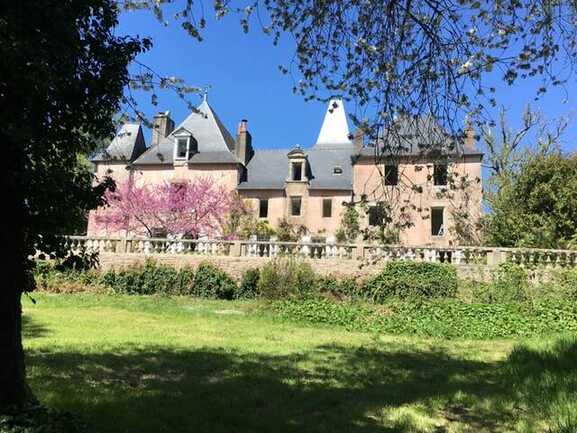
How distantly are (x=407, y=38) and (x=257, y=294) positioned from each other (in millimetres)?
12586

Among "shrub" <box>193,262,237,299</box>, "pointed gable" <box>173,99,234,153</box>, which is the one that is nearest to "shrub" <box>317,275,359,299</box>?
"shrub" <box>193,262,237,299</box>

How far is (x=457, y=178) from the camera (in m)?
5.62

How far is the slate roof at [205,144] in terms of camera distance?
3263 centimetres

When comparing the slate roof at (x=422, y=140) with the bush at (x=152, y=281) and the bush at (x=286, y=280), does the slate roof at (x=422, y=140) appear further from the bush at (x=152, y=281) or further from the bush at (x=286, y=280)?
the bush at (x=152, y=281)

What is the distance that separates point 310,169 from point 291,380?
1076 inches

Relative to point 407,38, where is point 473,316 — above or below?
below

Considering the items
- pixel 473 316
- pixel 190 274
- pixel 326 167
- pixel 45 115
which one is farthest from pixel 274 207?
pixel 45 115

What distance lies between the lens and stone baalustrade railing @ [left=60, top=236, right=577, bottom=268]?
54.0 feet

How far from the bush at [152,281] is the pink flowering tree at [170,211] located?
11.1m

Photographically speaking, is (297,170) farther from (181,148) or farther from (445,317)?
(445,317)

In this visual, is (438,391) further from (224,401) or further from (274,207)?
(274,207)

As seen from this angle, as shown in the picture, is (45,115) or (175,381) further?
(175,381)

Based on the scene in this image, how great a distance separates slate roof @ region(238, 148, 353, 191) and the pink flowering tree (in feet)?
9.26

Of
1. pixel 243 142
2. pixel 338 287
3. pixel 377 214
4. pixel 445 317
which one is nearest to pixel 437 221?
pixel 243 142
